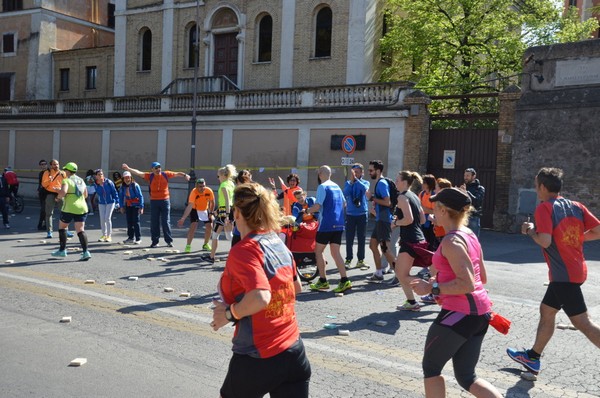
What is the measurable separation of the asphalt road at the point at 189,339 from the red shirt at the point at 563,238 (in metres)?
0.97

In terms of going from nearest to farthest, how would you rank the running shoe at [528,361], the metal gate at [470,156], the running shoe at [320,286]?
the running shoe at [528,361] → the running shoe at [320,286] → the metal gate at [470,156]

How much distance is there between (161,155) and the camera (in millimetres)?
29234

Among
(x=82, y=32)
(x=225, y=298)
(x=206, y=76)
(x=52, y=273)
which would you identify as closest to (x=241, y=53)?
(x=206, y=76)

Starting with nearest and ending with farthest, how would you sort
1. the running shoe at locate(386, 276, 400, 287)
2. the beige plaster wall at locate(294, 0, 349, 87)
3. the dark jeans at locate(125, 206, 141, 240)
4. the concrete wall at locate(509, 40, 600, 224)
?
the running shoe at locate(386, 276, 400, 287) < the dark jeans at locate(125, 206, 141, 240) < the concrete wall at locate(509, 40, 600, 224) < the beige plaster wall at locate(294, 0, 349, 87)

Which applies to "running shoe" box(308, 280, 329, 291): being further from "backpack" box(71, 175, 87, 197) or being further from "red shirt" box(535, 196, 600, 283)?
"backpack" box(71, 175, 87, 197)

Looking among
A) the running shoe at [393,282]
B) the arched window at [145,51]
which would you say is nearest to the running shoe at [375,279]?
the running shoe at [393,282]

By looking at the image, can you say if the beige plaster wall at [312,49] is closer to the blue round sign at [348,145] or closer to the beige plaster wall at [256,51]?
the beige plaster wall at [256,51]

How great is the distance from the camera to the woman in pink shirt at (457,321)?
3826mm

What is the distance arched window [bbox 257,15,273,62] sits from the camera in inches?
1228

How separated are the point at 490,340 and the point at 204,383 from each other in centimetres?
328

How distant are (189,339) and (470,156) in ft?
55.2

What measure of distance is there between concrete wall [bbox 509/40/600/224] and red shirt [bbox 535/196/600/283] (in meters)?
14.6

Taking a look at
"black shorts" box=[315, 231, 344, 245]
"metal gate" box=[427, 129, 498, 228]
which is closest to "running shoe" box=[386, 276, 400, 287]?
"black shorts" box=[315, 231, 344, 245]

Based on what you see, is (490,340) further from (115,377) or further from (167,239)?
(167,239)
